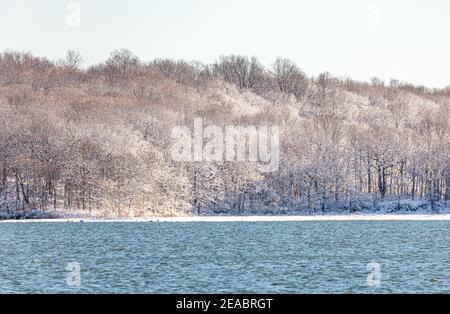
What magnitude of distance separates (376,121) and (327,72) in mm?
41108

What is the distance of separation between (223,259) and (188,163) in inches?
2379

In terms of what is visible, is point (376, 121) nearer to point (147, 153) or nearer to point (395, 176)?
point (395, 176)

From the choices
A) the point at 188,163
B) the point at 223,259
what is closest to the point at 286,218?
the point at 188,163

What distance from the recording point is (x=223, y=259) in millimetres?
53938

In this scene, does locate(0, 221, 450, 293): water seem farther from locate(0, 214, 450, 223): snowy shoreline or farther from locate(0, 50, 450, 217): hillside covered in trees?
locate(0, 50, 450, 217): hillside covered in trees

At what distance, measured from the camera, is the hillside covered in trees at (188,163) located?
343 feet

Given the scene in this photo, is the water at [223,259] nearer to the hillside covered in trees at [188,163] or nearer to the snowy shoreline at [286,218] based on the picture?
the snowy shoreline at [286,218]

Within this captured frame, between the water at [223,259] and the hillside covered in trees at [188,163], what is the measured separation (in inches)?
721

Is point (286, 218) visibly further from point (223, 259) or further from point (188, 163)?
point (223, 259)

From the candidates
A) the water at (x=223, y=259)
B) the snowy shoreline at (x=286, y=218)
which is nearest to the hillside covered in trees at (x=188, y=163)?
the snowy shoreline at (x=286, y=218)

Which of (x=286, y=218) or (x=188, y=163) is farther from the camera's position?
(x=188, y=163)

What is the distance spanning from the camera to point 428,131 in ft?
413

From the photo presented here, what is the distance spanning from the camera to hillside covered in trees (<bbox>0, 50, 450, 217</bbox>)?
10450 centimetres

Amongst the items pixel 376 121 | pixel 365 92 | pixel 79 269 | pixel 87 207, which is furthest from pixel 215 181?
pixel 365 92
